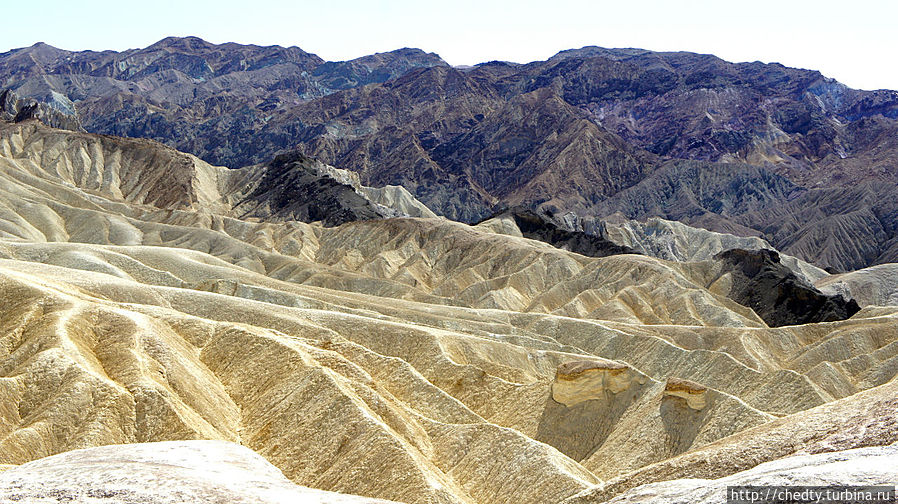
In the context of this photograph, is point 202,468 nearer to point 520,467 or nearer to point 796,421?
point 520,467

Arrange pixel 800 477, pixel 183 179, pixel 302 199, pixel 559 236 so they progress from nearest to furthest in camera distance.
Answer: pixel 800 477, pixel 559 236, pixel 302 199, pixel 183 179

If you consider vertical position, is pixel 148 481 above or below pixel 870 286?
below

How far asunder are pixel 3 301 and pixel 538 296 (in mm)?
69554

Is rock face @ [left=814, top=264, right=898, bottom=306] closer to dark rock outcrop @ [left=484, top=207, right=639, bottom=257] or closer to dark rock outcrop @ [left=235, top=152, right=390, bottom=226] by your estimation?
dark rock outcrop @ [left=484, top=207, right=639, bottom=257]

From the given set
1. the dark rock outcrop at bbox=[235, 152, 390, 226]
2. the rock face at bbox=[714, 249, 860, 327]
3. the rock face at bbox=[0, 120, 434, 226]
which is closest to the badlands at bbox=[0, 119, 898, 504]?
the rock face at bbox=[714, 249, 860, 327]

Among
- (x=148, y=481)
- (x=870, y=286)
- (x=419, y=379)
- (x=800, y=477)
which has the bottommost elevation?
(x=419, y=379)

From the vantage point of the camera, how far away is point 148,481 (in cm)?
2233

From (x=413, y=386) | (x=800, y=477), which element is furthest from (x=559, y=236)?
(x=800, y=477)

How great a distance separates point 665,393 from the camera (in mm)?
48031

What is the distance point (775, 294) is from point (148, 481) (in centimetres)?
9670

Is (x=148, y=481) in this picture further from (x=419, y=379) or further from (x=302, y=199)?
(x=302, y=199)

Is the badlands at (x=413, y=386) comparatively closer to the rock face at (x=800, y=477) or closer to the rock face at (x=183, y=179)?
the rock face at (x=800, y=477)

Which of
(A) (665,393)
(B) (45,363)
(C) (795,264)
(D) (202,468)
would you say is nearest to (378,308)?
(A) (665,393)

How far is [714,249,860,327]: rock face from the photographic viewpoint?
9969cm
